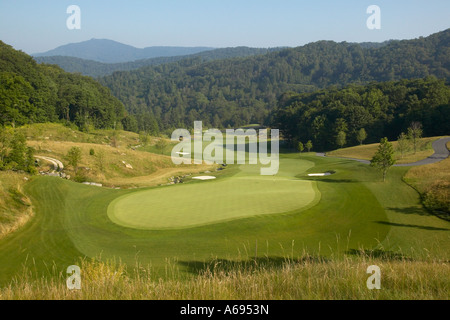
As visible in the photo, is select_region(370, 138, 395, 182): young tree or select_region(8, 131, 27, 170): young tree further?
select_region(8, 131, 27, 170): young tree

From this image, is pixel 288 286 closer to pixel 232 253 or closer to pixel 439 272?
pixel 439 272

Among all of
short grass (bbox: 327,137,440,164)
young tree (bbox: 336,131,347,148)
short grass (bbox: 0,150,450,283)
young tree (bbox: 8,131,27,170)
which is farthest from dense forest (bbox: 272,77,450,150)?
young tree (bbox: 8,131,27,170)

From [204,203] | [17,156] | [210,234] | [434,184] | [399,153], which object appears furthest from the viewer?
[399,153]

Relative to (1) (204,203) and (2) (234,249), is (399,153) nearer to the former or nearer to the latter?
(1) (204,203)

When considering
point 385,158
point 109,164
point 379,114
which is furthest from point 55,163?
point 379,114

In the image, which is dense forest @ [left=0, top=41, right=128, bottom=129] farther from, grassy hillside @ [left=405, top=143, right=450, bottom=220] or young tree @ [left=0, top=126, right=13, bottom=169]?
grassy hillside @ [left=405, top=143, right=450, bottom=220]
